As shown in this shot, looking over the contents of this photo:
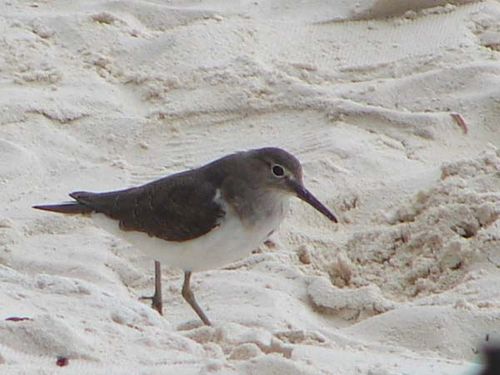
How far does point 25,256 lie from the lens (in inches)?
246

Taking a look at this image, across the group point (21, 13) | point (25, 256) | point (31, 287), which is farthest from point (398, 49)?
point (31, 287)

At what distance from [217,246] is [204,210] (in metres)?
0.18

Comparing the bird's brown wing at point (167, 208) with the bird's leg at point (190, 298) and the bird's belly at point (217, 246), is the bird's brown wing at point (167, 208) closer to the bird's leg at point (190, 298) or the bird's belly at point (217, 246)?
the bird's belly at point (217, 246)

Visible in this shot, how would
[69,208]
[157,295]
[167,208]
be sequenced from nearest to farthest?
1. [157,295]
2. [167,208]
3. [69,208]

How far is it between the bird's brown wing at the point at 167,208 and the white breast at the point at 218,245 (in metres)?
0.03

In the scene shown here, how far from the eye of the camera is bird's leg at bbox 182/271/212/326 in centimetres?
567

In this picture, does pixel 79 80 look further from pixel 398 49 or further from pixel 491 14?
pixel 491 14

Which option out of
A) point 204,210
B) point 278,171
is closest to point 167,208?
point 204,210

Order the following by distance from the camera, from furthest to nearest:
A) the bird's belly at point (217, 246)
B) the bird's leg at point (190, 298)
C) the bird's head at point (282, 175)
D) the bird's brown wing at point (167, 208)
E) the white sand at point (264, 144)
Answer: the bird's head at point (282, 175), the bird's brown wing at point (167, 208), the bird's belly at point (217, 246), the bird's leg at point (190, 298), the white sand at point (264, 144)

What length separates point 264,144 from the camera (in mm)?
7367

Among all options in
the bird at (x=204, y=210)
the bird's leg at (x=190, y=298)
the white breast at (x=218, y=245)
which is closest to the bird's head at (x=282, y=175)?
the bird at (x=204, y=210)

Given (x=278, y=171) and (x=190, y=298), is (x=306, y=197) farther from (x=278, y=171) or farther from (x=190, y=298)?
(x=190, y=298)

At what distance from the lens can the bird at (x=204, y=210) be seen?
5.88 m

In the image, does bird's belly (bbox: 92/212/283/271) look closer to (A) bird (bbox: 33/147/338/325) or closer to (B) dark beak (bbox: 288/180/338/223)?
(A) bird (bbox: 33/147/338/325)
